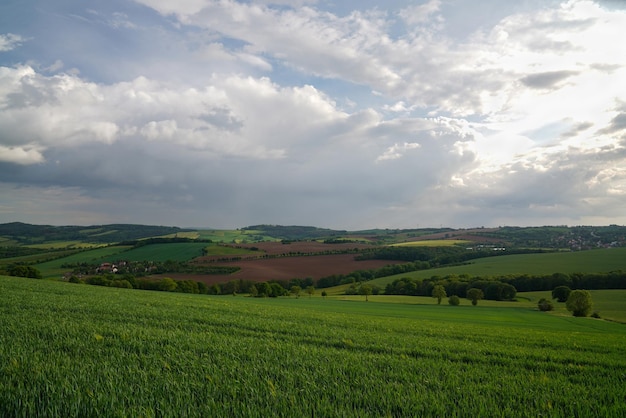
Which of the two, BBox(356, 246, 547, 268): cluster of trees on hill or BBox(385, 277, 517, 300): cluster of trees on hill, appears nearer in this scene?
BBox(385, 277, 517, 300): cluster of trees on hill

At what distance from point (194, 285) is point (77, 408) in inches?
2828

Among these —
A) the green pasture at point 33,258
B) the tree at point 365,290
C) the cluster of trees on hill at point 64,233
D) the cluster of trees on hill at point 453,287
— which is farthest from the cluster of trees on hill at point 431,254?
the cluster of trees on hill at point 64,233

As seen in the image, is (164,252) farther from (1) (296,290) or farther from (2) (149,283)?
(1) (296,290)

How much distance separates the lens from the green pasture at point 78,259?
82.1 meters

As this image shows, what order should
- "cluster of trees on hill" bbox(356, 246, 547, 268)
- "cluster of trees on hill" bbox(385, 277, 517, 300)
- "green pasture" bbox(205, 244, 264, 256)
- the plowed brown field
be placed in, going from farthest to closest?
1. "cluster of trees on hill" bbox(356, 246, 547, 268)
2. "green pasture" bbox(205, 244, 264, 256)
3. the plowed brown field
4. "cluster of trees on hill" bbox(385, 277, 517, 300)

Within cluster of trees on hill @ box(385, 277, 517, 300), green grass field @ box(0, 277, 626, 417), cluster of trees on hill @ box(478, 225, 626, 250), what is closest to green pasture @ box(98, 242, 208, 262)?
cluster of trees on hill @ box(385, 277, 517, 300)

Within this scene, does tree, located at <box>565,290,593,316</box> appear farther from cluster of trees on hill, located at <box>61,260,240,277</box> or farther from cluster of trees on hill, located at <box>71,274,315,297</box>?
cluster of trees on hill, located at <box>61,260,240,277</box>

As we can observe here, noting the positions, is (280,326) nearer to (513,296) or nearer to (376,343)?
(376,343)

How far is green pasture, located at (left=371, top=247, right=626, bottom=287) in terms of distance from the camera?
8125cm

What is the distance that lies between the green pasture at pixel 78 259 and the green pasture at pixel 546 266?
76520 millimetres

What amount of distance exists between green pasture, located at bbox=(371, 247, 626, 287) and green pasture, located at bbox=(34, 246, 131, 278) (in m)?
76.5

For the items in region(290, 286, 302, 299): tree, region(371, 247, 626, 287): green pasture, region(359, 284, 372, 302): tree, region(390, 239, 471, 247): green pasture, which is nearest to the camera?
region(359, 284, 372, 302): tree

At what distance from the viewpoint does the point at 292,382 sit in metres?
7.35

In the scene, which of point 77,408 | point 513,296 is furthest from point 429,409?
point 513,296
